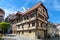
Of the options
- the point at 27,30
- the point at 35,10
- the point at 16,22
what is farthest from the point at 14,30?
the point at 35,10

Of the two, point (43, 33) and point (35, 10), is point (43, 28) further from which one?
point (35, 10)

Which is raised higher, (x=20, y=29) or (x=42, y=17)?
(x=42, y=17)

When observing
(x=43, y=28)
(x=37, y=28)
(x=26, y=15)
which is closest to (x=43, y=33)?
(x=43, y=28)

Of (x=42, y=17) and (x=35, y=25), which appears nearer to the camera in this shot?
(x=35, y=25)

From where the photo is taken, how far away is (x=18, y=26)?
2150 centimetres

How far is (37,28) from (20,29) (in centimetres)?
502

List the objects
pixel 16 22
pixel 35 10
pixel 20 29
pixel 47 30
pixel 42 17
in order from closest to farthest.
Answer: pixel 35 10 < pixel 42 17 < pixel 47 30 < pixel 20 29 < pixel 16 22

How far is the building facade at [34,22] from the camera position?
16564mm

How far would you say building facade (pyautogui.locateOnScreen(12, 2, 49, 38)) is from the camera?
54.3ft

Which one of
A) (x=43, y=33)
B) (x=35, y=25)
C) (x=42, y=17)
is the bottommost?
(x=43, y=33)

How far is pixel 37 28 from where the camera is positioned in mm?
16531

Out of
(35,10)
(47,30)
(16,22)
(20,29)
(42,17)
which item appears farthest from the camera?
(16,22)

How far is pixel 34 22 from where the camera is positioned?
666 inches

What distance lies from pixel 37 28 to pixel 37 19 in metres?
1.20
